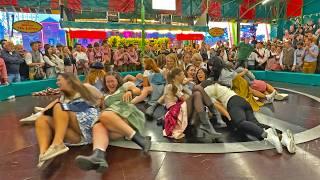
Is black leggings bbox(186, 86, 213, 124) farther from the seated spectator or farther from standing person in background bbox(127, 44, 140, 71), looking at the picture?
standing person in background bbox(127, 44, 140, 71)

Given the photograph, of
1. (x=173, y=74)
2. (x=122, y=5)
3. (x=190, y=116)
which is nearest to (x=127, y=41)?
(x=122, y=5)

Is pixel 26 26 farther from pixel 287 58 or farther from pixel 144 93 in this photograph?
pixel 287 58

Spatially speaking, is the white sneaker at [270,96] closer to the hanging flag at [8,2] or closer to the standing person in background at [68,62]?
the standing person in background at [68,62]

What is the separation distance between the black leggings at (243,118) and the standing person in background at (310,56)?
704cm

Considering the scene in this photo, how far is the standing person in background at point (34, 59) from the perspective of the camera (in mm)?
8898

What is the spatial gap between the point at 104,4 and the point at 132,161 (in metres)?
11.3

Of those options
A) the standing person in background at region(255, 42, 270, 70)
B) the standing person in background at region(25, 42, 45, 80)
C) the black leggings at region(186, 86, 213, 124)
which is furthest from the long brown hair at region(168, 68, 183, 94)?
the standing person in background at region(255, 42, 270, 70)

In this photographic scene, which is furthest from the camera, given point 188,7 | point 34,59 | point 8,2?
point 188,7

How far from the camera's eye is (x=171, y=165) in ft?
11.1

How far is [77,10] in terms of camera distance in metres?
13.2

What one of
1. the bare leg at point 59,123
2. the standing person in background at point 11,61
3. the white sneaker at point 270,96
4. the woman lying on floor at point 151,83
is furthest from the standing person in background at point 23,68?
the white sneaker at point 270,96

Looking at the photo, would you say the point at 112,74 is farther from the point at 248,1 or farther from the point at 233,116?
the point at 248,1

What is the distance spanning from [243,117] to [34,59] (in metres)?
6.71

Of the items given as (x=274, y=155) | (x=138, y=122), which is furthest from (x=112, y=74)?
(x=274, y=155)
